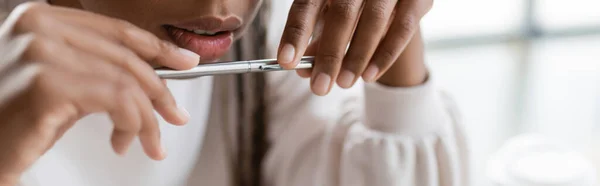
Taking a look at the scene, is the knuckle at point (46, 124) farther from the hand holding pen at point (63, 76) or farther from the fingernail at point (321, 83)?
the fingernail at point (321, 83)

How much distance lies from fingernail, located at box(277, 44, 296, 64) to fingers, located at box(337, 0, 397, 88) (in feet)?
0.13

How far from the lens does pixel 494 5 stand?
930 millimetres

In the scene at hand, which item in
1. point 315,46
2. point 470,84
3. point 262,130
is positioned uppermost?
point 315,46

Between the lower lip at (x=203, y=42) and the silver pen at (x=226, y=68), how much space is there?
0.04m

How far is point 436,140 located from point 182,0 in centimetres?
26

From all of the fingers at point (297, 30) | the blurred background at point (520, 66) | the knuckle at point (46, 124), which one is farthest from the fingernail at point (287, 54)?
the blurred background at point (520, 66)

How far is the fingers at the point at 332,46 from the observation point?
0.40 metres

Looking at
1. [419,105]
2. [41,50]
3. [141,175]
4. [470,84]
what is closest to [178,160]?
[141,175]

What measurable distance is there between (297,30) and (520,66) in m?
0.59

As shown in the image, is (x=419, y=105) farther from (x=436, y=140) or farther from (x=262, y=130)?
(x=262, y=130)

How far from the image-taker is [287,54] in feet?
1.23

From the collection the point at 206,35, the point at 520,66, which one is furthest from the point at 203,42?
the point at 520,66

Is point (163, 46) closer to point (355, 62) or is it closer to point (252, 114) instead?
point (355, 62)

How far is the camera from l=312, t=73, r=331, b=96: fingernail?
0.40 m
